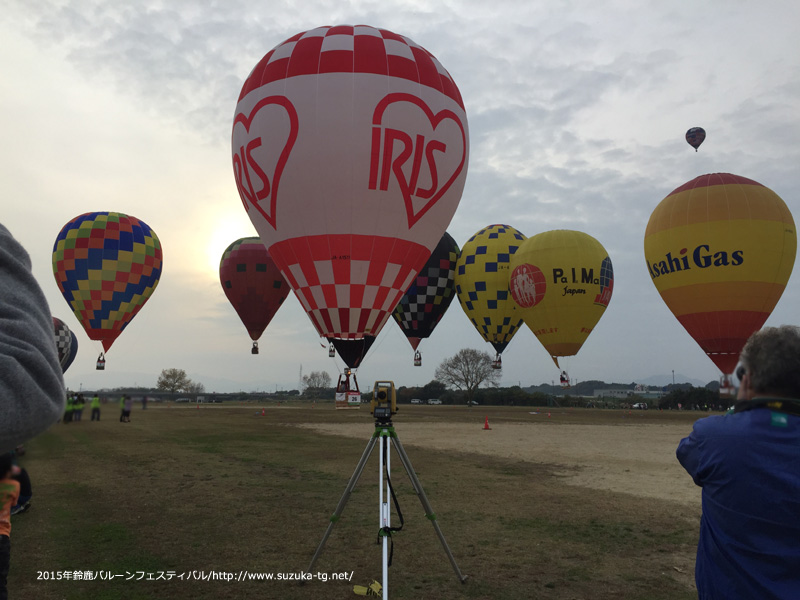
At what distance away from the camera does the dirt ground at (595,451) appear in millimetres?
12789

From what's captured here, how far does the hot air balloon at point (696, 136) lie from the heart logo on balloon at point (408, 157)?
2278 cm

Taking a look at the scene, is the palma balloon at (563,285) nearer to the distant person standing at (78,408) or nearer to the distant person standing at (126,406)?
the distant person standing at (126,406)

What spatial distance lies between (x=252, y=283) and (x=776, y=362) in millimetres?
34122

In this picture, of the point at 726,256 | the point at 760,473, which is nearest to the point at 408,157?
the point at 760,473

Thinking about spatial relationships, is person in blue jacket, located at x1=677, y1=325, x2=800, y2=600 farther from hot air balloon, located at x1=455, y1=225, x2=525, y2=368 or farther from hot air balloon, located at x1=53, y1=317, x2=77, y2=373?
hot air balloon, located at x1=455, y1=225, x2=525, y2=368

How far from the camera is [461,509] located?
10.1 metres

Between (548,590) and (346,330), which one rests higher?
Answer: (346,330)

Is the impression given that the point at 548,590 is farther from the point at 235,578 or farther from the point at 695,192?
the point at 695,192

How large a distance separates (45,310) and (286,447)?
63.7 feet

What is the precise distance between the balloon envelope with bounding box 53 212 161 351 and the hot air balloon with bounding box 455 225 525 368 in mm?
20634

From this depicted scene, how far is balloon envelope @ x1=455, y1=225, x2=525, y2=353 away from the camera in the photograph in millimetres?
33688

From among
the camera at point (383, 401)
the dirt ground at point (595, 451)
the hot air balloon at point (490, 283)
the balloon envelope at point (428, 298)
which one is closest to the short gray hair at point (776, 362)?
the camera at point (383, 401)

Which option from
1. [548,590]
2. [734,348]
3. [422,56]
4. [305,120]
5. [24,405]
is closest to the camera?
[24,405]

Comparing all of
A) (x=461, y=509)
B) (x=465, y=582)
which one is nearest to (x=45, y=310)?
(x=465, y=582)
